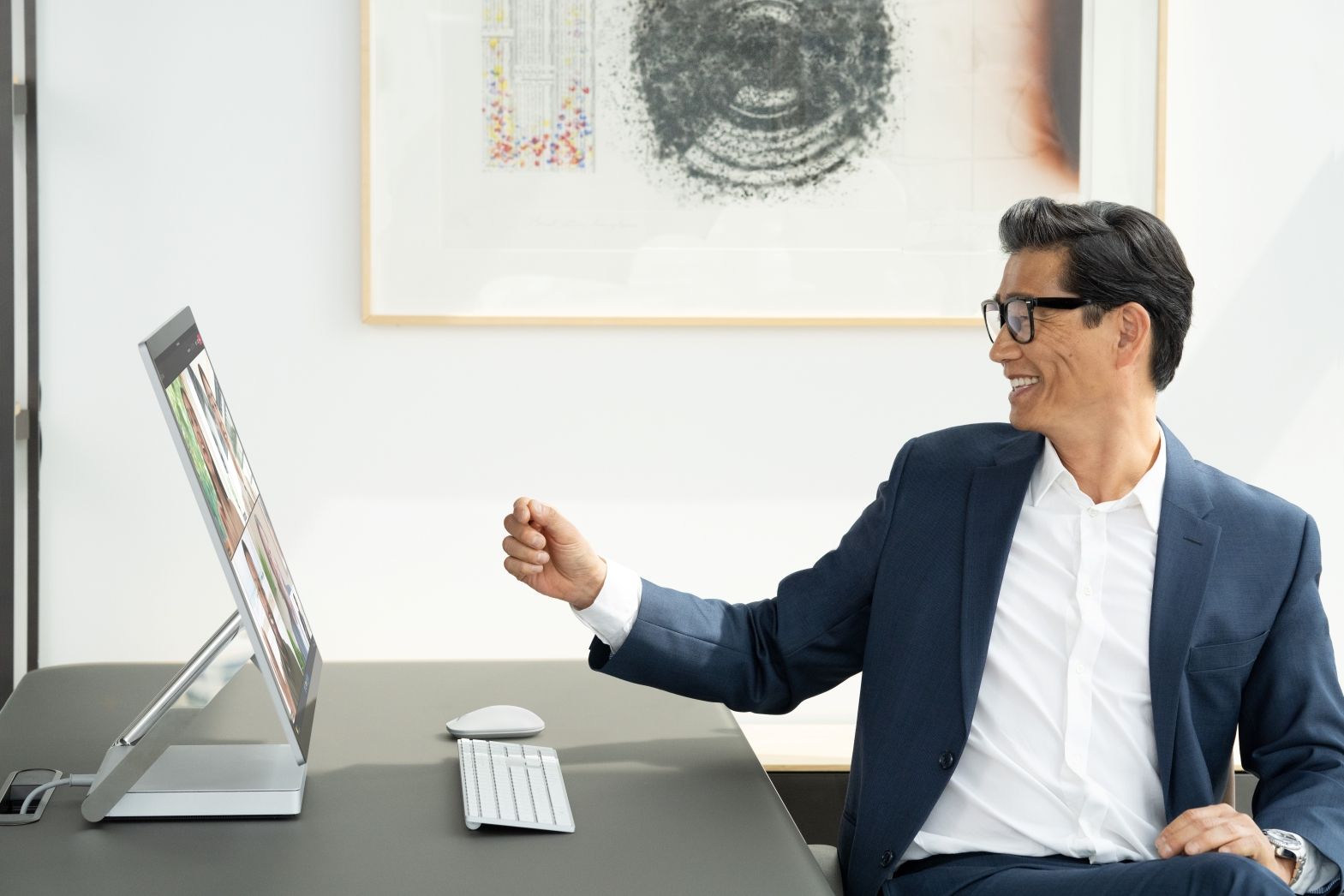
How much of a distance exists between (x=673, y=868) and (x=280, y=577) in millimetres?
602

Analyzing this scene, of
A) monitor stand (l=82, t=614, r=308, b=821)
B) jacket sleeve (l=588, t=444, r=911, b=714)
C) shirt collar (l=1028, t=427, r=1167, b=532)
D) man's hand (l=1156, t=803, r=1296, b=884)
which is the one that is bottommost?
man's hand (l=1156, t=803, r=1296, b=884)

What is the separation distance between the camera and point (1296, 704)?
65.8 inches

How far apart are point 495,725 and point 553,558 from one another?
0.72 ft

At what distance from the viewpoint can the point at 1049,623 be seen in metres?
1.74

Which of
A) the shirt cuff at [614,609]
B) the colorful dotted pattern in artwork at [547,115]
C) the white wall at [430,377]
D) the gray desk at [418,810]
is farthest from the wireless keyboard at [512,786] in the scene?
the colorful dotted pattern in artwork at [547,115]

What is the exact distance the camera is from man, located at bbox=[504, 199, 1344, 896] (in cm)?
166

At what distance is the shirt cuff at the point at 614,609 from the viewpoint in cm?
170

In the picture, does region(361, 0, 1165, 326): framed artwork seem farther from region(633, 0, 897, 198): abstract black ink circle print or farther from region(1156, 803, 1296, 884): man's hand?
region(1156, 803, 1296, 884): man's hand

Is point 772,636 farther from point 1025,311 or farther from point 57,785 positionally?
point 57,785

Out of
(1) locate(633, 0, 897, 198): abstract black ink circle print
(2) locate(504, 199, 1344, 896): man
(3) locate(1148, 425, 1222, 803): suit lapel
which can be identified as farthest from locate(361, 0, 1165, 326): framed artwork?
(3) locate(1148, 425, 1222, 803): suit lapel

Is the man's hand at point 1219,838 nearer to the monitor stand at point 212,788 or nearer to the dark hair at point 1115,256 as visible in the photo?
the dark hair at point 1115,256

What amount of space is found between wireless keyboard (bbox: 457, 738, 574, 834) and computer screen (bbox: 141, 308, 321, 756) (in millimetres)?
183

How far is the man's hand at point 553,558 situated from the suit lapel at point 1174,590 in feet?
2.21

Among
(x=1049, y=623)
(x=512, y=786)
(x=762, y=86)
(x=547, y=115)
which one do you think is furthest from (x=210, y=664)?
(x=762, y=86)
